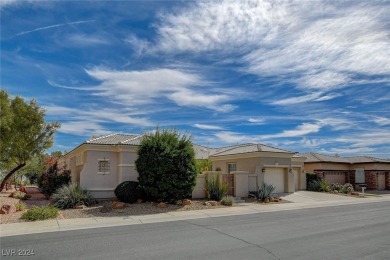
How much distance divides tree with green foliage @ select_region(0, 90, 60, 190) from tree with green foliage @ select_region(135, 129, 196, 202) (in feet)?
32.2

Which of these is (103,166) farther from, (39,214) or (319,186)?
(319,186)

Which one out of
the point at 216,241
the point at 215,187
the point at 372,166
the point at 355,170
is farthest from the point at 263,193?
the point at 372,166

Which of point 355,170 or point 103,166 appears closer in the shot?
point 103,166

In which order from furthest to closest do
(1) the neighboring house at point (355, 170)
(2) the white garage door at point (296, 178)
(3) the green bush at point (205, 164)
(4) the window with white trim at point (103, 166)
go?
(1) the neighboring house at point (355, 170), (2) the white garage door at point (296, 178), (3) the green bush at point (205, 164), (4) the window with white trim at point (103, 166)

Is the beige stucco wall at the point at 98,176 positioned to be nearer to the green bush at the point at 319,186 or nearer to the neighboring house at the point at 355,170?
the green bush at the point at 319,186

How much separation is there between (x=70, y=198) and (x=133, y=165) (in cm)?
493

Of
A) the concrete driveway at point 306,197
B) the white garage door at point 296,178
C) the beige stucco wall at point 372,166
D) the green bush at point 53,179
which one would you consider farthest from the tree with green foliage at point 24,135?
the beige stucco wall at point 372,166

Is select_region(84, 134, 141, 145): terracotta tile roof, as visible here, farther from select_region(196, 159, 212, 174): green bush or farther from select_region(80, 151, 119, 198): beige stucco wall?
select_region(196, 159, 212, 174): green bush

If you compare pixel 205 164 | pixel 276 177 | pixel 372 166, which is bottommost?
pixel 276 177

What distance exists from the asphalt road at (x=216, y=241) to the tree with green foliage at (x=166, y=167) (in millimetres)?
5085

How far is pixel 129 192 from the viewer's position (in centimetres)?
1980

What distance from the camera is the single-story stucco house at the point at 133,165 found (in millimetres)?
22000

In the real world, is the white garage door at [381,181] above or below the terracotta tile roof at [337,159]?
below

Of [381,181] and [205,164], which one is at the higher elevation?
[205,164]
